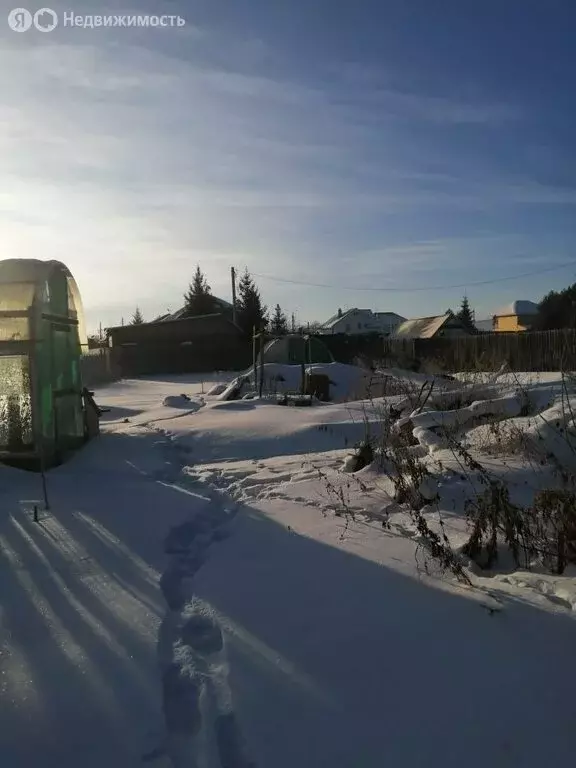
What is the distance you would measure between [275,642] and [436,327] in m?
45.0

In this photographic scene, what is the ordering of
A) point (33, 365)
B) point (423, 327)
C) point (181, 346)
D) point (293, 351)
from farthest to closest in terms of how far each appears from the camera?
1. point (423, 327)
2. point (181, 346)
3. point (293, 351)
4. point (33, 365)

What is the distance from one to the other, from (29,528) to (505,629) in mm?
3834

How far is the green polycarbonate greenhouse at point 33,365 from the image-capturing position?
7.09m

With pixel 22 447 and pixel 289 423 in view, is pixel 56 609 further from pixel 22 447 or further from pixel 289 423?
pixel 289 423

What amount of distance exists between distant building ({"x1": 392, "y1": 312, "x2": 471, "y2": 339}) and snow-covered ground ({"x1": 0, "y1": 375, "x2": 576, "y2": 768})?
1641 inches

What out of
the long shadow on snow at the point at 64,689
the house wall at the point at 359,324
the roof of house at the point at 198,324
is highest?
the house wall at the point at 359,324

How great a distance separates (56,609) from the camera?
340cm

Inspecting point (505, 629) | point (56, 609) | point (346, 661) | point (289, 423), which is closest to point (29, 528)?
point (56, 609)

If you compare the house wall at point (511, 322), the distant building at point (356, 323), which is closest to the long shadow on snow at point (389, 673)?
the house wall at point (511, 322)

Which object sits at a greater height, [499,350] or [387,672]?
[499,350]

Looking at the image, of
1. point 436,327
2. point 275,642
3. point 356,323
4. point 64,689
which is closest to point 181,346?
point 436,327

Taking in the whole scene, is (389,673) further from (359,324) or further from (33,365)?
(359,324)

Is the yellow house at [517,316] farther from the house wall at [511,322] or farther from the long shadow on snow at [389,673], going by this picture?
the long shadow on snow at [389,673]

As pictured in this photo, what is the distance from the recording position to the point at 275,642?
9.71ft
